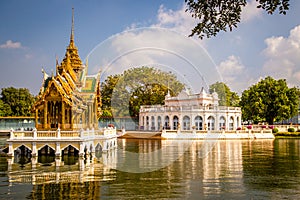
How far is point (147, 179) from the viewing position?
1347 cm

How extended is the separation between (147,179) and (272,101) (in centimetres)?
4050

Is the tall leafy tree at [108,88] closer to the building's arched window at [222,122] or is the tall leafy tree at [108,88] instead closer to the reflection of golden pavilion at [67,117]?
the building's arched window at [222,122]

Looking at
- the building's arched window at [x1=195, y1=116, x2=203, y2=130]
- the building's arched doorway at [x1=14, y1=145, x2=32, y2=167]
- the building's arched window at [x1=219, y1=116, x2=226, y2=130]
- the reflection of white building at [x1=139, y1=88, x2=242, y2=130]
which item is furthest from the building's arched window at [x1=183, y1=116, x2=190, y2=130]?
the building's arched doorway at [x1=14, y1=145, x2=32, y2=167]

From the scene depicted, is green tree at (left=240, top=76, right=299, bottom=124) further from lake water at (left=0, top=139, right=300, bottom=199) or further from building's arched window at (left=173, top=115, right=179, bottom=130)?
lake water at (left=0, top=139, right=300, bottom=199)

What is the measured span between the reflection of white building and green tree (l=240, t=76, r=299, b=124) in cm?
602

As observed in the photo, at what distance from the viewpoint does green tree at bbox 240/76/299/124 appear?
4938 cm

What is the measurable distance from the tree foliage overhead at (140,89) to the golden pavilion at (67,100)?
25324mm

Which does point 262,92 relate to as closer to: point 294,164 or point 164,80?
point 164,80

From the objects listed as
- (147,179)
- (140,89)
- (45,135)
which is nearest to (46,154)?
(45,135)

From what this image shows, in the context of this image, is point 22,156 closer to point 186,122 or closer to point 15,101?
point 186,122

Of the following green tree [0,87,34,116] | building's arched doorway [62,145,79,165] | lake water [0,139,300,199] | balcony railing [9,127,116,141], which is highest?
green tree [0,87,34,116]

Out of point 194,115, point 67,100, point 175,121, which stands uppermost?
point 67,100

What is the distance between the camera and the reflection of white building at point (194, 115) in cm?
4350

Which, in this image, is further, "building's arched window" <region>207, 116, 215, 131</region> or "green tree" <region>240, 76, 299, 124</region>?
"green tree" <region>240, 76, 299, 124</region>
